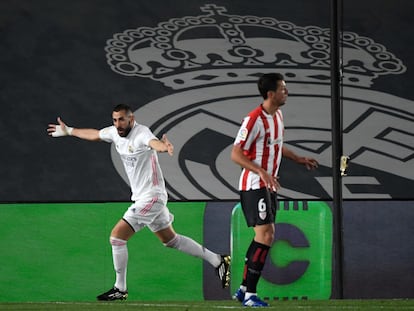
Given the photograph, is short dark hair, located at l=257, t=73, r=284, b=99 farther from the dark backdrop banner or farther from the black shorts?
the dark backdrop banner

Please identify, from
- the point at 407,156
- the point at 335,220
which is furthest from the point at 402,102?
the point at 335,220

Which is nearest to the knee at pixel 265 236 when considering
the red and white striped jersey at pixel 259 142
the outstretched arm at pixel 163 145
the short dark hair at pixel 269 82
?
the red and white striped jersey at pixel 259 142

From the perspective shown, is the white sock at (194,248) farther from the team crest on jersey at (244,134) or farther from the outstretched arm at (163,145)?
the team crest on jersey at (244,134)

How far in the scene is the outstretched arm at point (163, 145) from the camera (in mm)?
8862

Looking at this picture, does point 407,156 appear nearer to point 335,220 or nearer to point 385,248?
point 385,248

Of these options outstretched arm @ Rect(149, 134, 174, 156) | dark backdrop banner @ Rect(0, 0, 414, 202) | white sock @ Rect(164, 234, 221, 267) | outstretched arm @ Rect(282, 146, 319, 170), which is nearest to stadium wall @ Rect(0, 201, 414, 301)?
dark backdrop banner @ Rect(0, 0, 414, 202)

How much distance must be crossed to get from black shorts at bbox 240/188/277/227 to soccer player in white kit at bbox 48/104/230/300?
5.96 feet

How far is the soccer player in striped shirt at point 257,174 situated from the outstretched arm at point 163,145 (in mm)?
563

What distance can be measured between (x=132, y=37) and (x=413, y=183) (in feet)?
11.6

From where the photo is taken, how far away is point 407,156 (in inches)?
498

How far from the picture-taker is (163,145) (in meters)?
9.16

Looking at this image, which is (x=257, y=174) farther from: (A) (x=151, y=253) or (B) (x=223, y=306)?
(A) (x=151, y=253)

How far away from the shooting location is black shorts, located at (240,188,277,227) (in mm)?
8555

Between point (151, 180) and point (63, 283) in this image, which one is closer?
point (151, 180)
